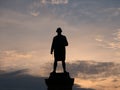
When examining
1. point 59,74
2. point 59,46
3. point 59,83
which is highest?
point 59,46

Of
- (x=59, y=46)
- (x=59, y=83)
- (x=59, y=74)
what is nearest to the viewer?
(x=59, y=83)

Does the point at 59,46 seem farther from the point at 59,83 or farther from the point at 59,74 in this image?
the point at 59,83

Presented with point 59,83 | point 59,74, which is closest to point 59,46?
point 59,74

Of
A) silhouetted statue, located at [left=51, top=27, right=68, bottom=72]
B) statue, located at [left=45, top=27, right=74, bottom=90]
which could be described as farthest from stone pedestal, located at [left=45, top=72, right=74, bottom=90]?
silhouetted statue, located at [left=51, top=27, right=68, bottom=72]

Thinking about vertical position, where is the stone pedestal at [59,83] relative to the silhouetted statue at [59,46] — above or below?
below

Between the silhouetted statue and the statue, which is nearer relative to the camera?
the statue

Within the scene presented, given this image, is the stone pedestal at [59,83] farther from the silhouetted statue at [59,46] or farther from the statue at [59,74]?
the silhouetted statue at [59,46]

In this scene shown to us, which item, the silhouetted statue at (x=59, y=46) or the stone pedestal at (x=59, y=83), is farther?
the silhouetted statue at (x=59, y=46)

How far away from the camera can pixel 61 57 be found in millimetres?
24453

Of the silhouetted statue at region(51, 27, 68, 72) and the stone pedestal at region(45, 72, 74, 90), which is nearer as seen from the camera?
the stone pedestal at region(45, 72, 74, 90)

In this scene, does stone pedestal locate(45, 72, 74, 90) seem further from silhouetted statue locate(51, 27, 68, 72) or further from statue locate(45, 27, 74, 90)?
silhouetted statue locate(51, 27, 68, 72)

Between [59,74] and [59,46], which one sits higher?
[59,46]

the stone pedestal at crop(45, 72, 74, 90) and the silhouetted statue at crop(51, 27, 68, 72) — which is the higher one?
the silhouetted statue at crop(51, 27, 68, 72)

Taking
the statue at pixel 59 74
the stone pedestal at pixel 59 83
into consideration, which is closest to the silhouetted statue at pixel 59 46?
the statue at pixel 59 74
